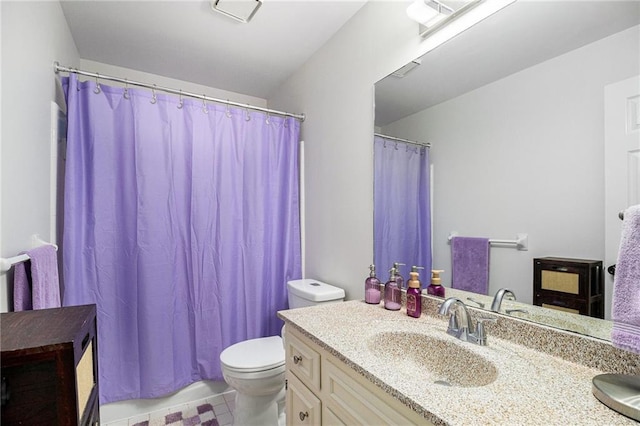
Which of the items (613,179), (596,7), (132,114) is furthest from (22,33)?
(613,179)

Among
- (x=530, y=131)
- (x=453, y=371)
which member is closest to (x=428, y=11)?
(x=530, y=131)

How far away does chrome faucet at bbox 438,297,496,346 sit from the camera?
100 centimetres

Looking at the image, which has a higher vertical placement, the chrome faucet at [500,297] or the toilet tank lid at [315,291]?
the chrome faucet at [500,297]

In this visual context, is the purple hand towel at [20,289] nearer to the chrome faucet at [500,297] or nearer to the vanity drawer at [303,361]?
the vanity drawer at [303,361]

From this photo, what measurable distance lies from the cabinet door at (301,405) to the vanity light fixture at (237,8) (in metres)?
1.81

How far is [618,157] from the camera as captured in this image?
81 cm

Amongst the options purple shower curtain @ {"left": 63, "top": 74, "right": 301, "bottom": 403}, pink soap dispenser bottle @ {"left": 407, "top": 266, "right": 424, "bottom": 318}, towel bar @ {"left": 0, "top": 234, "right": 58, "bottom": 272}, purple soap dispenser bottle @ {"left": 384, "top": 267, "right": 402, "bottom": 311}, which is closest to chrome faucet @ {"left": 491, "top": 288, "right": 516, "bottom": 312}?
pink soap dispenser bottle @ {"left": 407, "top": 266, "right": 424, "bottom": 318}

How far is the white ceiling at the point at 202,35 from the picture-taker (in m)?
1.63

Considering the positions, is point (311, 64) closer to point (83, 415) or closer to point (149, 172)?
point (149, 172)

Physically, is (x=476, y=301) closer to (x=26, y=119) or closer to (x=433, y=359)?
(x=433, y=359)

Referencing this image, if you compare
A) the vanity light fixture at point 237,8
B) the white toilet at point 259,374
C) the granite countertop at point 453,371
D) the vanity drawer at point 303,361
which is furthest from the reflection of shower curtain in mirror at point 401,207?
the vanity light fixture at point 237,8

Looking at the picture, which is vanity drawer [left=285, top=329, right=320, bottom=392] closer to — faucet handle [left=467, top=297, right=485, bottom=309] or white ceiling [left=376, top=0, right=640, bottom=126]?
faucet handle [left=467, top=297, right=485, bottom=309]

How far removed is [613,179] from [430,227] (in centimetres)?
66

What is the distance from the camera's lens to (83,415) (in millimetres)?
641
